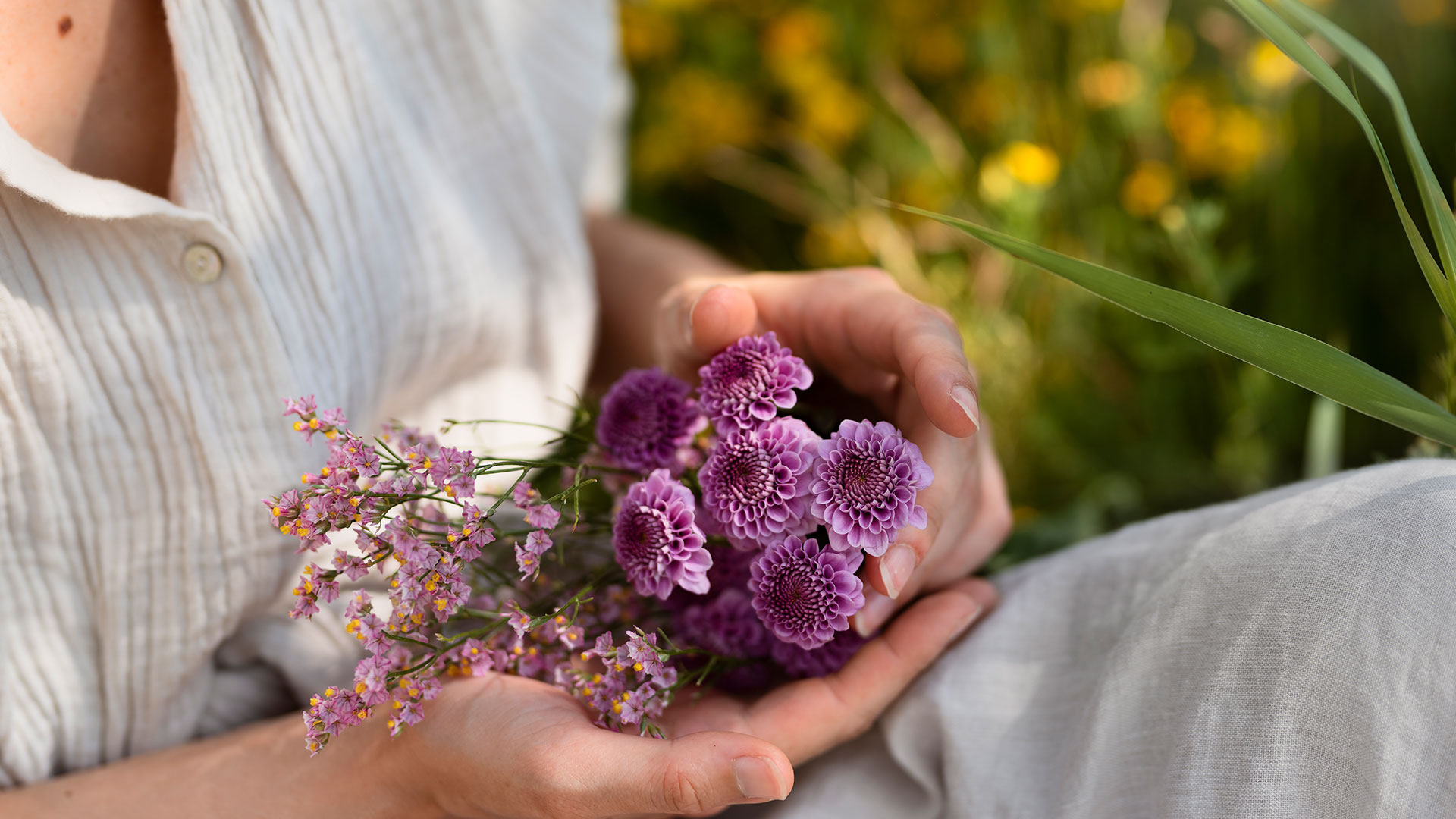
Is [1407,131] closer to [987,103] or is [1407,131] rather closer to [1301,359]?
[1301,359]

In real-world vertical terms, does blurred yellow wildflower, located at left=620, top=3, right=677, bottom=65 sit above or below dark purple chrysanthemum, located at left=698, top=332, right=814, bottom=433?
above

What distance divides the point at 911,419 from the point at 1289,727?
0.24m

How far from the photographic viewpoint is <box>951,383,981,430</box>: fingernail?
454 mm

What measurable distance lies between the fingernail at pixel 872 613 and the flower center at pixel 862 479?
0.10 meters

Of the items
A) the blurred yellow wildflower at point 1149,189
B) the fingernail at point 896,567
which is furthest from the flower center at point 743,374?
the blurred yellow wildflower at point 1149,189

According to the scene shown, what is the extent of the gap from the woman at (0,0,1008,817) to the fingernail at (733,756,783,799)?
0.01 m

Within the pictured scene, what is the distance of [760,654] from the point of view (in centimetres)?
56

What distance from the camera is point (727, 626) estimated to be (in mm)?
539

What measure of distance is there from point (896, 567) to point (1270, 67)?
81cm

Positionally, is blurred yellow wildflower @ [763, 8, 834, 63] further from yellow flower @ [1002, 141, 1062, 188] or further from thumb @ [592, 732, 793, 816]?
thumb @ [592, 732, 793, 816]

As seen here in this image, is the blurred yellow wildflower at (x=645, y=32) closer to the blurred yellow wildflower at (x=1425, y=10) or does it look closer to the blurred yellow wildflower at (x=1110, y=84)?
the blurred yellow wildflower at (x=1110, y=84)

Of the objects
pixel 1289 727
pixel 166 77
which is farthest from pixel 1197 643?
pixel 166 77

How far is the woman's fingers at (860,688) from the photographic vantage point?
522mm

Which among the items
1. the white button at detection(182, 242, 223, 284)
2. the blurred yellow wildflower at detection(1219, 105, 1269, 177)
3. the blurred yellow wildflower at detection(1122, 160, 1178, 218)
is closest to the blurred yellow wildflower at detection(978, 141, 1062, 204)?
the blurred yellow wildflower at detection(1122, 160, 1178, 218)
